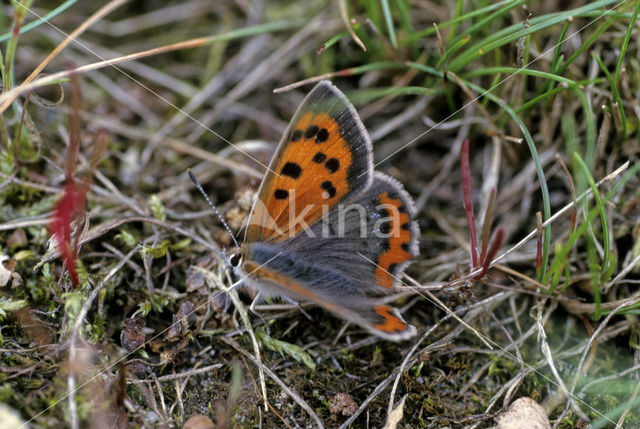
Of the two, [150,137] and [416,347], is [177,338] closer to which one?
[416,347]

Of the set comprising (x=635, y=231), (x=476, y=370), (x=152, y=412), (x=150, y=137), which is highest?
(x=150, y=137)

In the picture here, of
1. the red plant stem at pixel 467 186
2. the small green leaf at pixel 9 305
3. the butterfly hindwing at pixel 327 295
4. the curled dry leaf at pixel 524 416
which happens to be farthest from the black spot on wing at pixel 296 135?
the curled dry leaf at pixel 524 416

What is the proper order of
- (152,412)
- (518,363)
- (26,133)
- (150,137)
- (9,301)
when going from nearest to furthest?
(152,412) → (9,301) → (518,363) → (26,133) → (150,137)

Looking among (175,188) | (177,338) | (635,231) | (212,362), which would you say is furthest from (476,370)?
(175,188)

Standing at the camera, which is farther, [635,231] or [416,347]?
[635,231]

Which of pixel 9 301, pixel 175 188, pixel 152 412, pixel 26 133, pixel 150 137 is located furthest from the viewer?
pixel 150 137

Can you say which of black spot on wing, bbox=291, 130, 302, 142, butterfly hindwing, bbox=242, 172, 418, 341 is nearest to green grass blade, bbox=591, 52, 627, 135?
butterfly hindwing, bbox=242, 172, 418, 341

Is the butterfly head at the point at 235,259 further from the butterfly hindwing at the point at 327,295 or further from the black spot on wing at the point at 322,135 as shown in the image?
the black spot on wing at the point at 322,135
